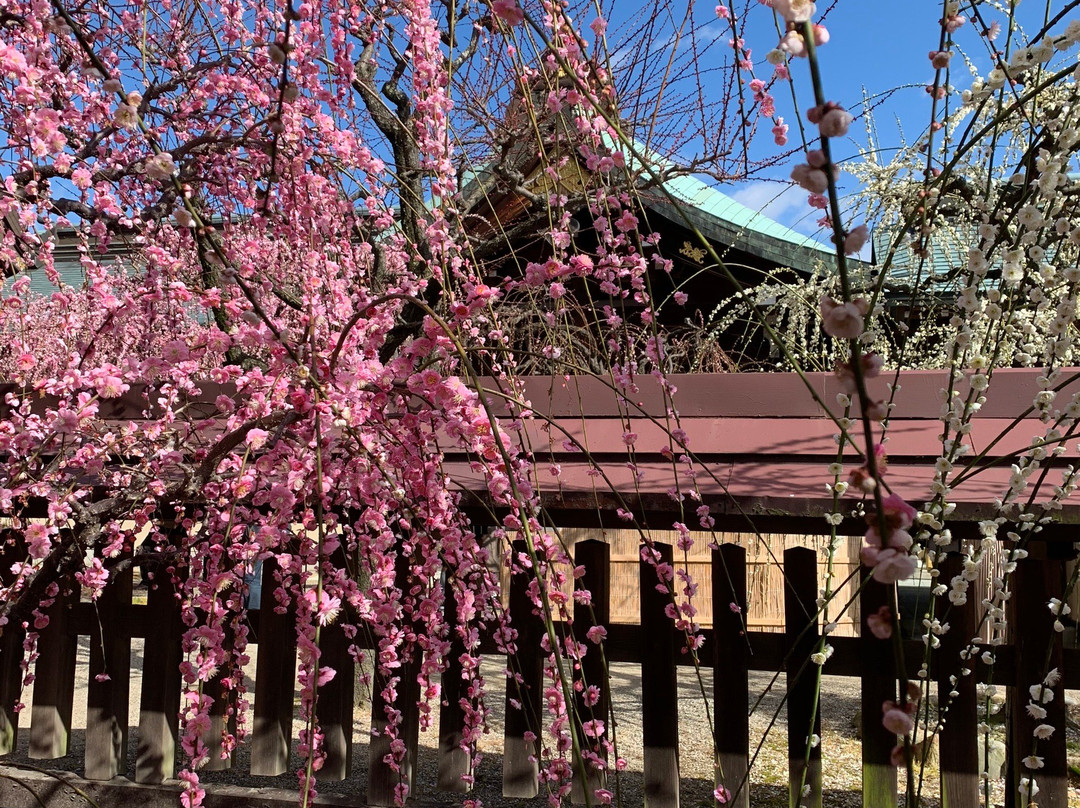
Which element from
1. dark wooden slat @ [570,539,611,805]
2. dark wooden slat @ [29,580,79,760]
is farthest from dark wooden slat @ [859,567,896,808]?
dark wooden slat @ [29,580,79,760]

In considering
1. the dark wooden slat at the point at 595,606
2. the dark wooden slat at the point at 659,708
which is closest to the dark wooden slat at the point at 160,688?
the dark wooden slat at the point at 595,606

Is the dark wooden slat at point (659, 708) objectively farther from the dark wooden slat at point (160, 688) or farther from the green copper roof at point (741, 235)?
the green copper roof at point (741, 235)

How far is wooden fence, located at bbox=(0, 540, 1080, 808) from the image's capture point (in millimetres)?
2416

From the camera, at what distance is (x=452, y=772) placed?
9.37 feet

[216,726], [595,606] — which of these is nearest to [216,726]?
[216,726]

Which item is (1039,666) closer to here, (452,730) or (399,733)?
(452,730)

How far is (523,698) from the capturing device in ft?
8.95

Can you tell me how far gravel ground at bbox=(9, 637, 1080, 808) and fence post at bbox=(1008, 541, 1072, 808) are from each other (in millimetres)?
1013

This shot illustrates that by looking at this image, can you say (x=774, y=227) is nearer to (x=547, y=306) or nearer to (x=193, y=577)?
(x=547, y=306)

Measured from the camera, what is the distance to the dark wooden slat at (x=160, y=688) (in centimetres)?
304

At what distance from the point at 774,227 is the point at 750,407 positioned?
5.50 metres

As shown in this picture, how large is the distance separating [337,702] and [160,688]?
74 cm

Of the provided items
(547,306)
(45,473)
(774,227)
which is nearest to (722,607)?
(45,473)

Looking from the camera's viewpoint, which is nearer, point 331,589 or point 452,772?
point 331,589
